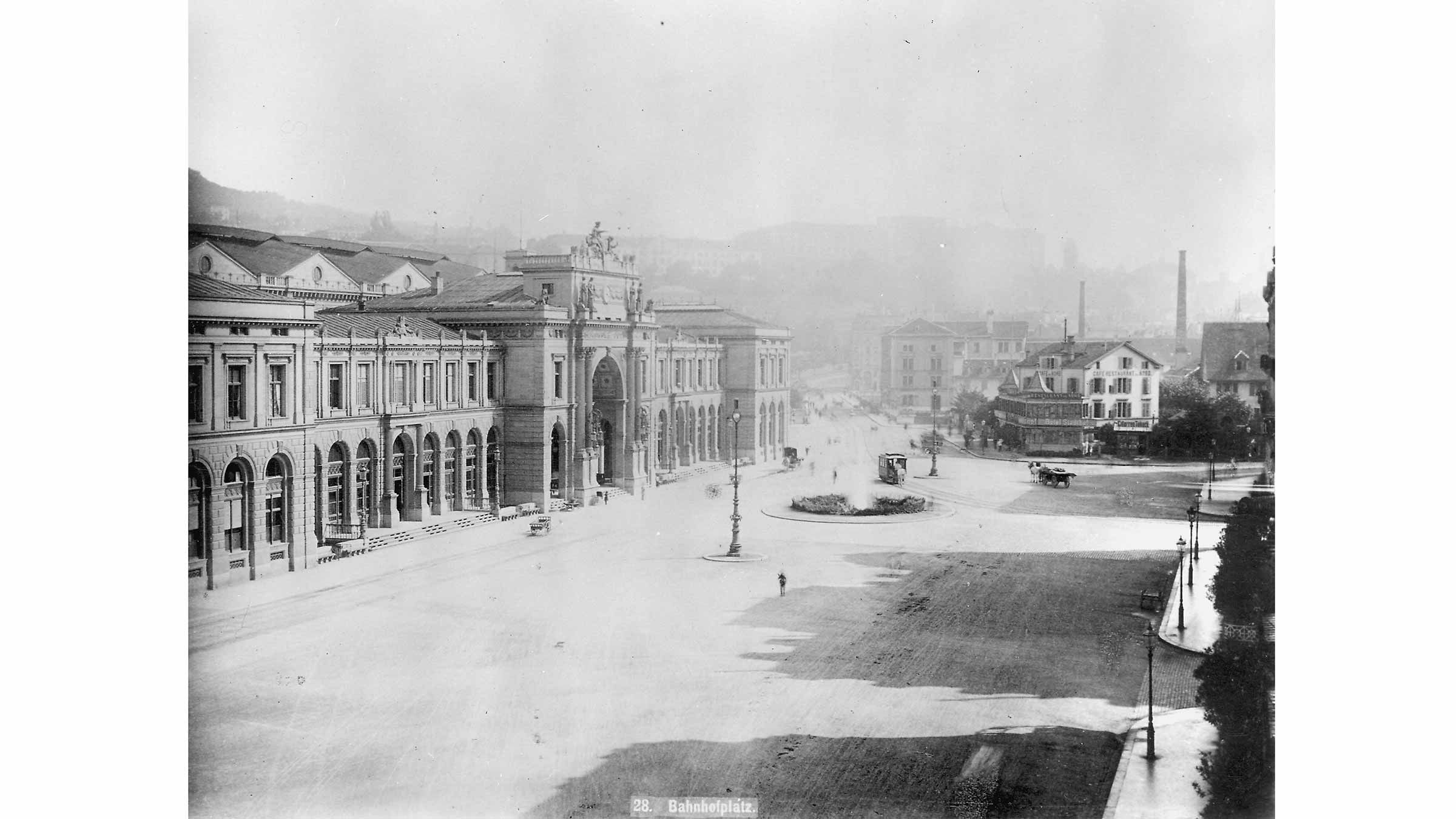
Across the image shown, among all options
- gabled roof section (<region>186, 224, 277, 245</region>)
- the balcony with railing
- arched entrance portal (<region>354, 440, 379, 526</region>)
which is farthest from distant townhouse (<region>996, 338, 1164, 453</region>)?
gabled roof section (<region>186, 224, 277, 245</region>)

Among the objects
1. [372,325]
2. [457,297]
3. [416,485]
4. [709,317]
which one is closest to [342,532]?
[416,485]

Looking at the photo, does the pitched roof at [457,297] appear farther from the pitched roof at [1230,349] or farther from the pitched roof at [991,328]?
the pitched roof at [1230,349]

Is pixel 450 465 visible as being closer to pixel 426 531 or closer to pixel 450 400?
pixel 450 400

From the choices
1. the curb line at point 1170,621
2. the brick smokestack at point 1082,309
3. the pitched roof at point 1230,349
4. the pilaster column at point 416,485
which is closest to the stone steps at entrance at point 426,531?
the pilaster column at point 416,485

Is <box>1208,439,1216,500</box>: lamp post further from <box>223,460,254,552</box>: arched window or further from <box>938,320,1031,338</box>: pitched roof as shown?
<box>223,460,254,552</box>: arched window

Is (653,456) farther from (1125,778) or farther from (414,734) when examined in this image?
(1125,778)
